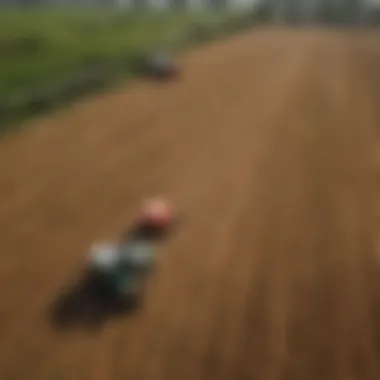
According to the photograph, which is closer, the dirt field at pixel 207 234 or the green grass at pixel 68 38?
the dirt field at pixel 207 234

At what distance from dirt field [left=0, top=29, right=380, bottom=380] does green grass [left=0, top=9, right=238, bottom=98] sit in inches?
35.3

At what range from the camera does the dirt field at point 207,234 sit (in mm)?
3908

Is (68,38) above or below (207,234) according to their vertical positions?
below

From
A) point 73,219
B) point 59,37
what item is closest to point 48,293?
point 73,219

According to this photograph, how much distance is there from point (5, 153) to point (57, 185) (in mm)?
953

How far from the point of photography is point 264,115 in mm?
9250

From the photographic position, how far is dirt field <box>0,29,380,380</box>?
3.91 metres

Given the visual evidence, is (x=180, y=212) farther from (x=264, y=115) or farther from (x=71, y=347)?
(x=264, y=115)

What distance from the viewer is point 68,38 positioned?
1190 centimetres

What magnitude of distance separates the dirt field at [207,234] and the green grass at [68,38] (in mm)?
896

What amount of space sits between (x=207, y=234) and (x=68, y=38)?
7.52m

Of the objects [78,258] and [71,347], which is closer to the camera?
[71,347]

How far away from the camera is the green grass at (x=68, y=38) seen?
907cm

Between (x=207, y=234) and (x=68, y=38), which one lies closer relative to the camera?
(x=207, y=234)
